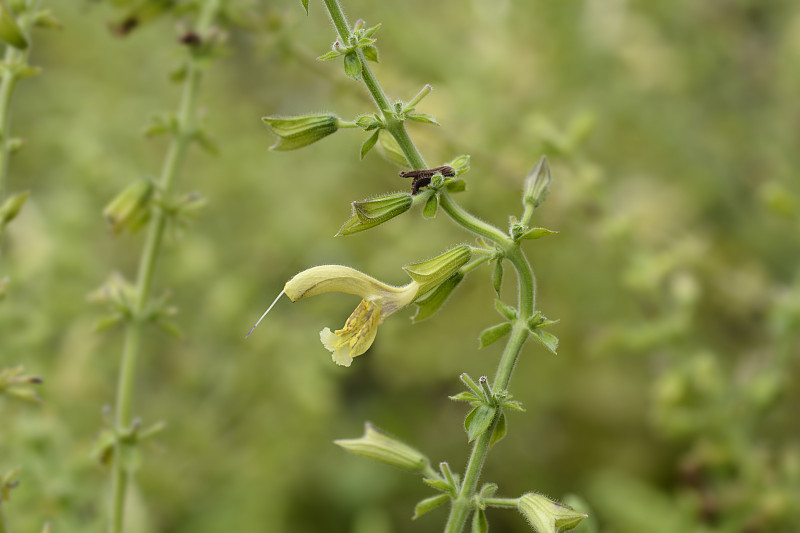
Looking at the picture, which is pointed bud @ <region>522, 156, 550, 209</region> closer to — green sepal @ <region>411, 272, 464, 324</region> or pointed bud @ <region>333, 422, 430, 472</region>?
green sepal @ <region>411, 272, 464, 324</region>

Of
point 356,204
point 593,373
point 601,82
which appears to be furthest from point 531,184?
point 601,82

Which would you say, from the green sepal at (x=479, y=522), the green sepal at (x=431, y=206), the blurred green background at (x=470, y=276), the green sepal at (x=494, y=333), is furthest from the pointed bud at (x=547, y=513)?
the blurred green background at (x=470, y=276)

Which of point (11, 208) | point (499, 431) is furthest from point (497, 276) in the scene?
point (11, 208)

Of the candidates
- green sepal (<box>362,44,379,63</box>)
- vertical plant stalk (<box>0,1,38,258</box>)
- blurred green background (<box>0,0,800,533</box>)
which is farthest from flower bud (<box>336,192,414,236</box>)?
blurred green background (<box>0,0,800,533</box>)

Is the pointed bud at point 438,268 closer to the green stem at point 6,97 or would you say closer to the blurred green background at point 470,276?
the green stem at point 6,97

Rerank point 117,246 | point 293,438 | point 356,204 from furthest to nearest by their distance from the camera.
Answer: point 117,246
point 293,438
point 356,204

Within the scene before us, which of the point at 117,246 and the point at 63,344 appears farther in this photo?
the point at 117,246

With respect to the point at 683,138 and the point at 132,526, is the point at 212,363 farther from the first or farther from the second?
the point at 683,138
